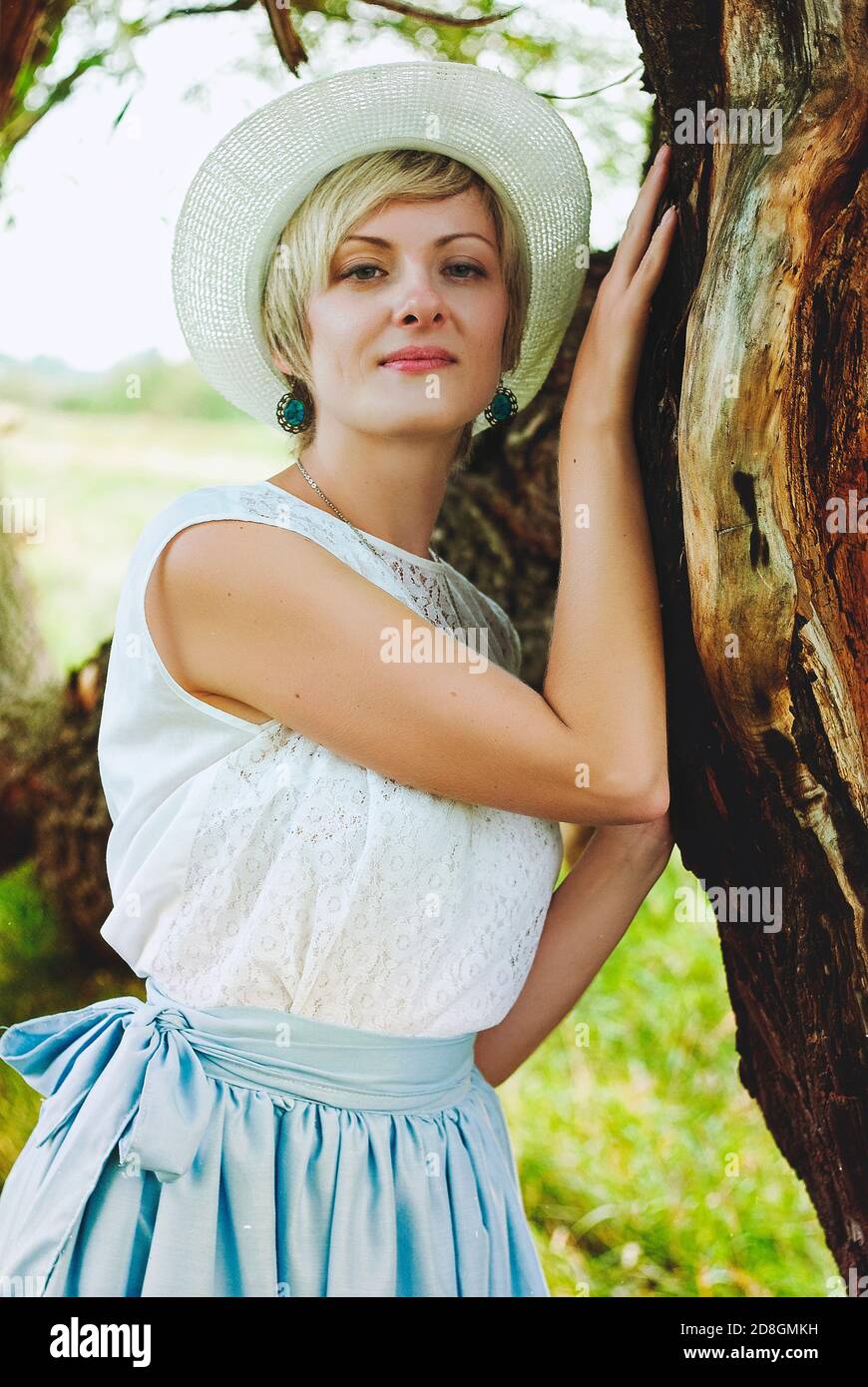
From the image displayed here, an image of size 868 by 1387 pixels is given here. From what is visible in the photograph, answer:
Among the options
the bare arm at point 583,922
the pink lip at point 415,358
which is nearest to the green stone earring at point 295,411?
the pink lip at point 415,358

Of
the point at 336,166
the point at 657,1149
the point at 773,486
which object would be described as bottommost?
the point at 657,1149

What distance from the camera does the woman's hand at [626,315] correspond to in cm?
163

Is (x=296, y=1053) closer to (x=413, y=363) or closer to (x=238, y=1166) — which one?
(x=238, y=1166)

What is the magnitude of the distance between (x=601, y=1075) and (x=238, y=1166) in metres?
2.32

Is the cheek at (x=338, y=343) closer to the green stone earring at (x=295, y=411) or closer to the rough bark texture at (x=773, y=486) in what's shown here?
the green stone earring at (x=295, y=411)

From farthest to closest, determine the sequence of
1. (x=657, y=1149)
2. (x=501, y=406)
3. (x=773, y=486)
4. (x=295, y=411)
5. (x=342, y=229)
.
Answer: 1. (x=657, y=1149)
2. (x=501, y=406)
3. (x=295, y=411)
4. (x=342, y=229)
5. (x=773, y=486)

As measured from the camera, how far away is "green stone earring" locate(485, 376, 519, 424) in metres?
2.01

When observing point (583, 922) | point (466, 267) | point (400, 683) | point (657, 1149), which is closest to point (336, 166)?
point (466, 267)

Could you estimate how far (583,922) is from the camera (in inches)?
75.7

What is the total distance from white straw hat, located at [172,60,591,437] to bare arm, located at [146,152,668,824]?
33cm

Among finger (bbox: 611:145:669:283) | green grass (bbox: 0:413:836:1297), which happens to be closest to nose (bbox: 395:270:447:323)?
finger (bbox: 611:145:669:283)

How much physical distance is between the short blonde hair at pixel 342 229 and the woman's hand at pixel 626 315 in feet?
0.79

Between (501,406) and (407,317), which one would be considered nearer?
(407,317)
